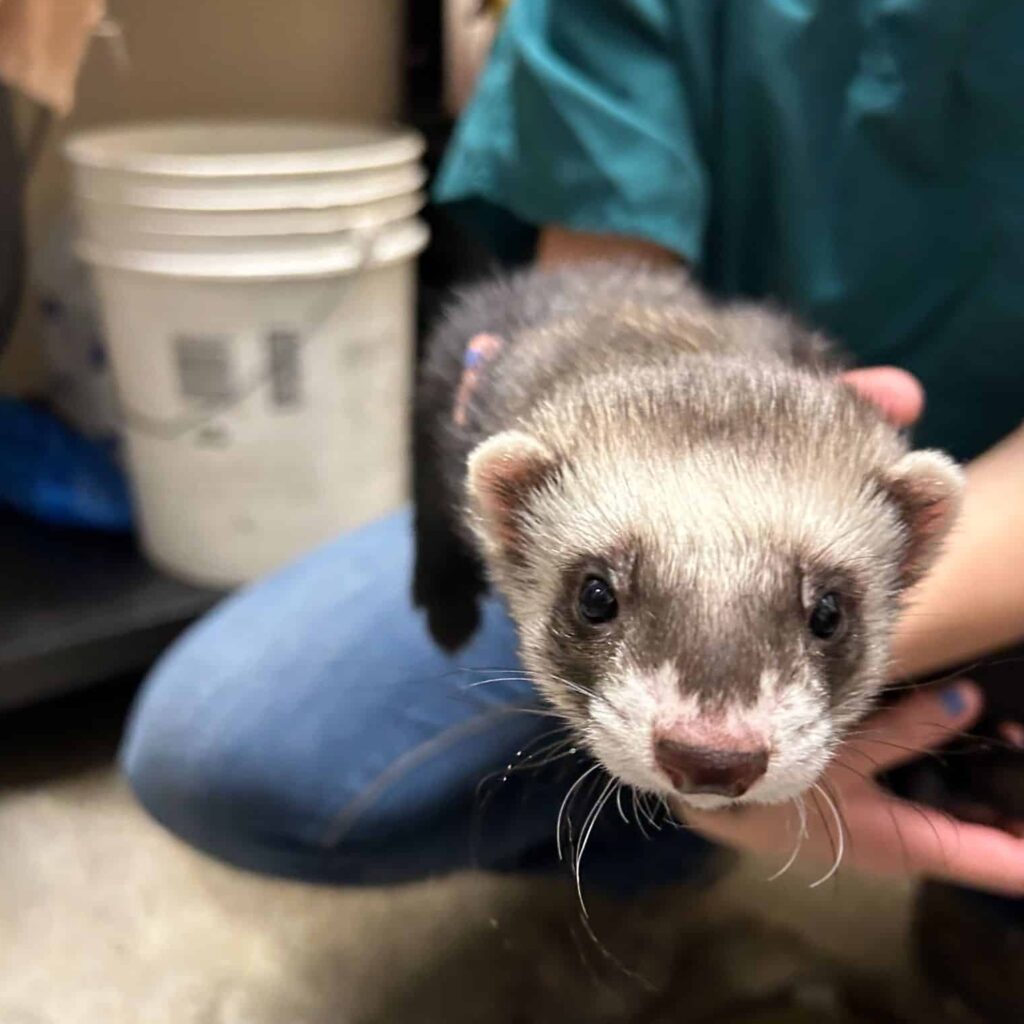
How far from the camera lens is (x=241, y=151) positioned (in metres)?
1.38

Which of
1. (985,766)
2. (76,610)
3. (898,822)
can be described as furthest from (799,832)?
(76,610)

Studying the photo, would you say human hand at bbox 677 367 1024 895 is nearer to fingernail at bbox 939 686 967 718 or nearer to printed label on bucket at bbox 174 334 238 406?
fingernail at bbox 939 686 967 718

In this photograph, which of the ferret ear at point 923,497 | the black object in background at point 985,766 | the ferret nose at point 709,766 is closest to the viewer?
the ferret nose at point 709,766

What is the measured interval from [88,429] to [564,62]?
2.88ft

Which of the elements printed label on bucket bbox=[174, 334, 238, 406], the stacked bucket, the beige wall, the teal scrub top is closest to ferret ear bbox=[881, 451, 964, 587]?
the teal scrub top

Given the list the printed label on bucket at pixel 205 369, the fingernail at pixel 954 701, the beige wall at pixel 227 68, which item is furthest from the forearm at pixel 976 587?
the beige wall at pixel 227 68

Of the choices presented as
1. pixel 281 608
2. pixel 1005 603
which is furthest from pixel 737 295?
pixel 281 608

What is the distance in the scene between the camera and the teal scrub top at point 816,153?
0.77m

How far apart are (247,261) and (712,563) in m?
0.79

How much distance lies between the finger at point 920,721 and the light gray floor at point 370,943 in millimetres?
263

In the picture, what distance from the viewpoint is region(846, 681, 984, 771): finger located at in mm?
708

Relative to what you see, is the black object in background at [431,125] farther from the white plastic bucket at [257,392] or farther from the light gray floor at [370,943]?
the light gray floor at [370,943]

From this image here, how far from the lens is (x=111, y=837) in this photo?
1148mm

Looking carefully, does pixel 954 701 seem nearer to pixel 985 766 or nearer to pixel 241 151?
pixel 985 766
